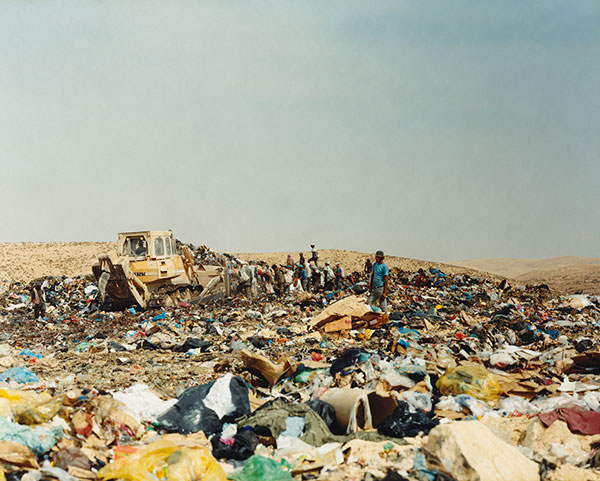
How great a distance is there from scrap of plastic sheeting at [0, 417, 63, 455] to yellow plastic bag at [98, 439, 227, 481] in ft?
2.28

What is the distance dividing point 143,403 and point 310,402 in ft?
5.46

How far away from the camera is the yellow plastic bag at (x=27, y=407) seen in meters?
4.26

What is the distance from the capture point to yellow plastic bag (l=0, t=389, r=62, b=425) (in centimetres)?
426

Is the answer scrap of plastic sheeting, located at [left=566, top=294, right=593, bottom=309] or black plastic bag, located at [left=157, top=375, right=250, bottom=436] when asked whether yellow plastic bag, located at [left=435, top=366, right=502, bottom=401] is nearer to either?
black plastic bag, located at [left=157, top=375, right=250, bottom=436]

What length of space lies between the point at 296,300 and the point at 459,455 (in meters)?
10.6

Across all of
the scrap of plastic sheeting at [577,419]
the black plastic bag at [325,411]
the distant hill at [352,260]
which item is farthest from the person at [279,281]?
the distant hill at [352,260]

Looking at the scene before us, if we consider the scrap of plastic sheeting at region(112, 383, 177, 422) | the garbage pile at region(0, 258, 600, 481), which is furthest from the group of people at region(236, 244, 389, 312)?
the scrap of plastic sheeting at region(112, 383, 177, 422)

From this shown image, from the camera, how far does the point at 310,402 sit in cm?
493

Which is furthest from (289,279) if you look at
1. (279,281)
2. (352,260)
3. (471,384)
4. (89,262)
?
(89,262)

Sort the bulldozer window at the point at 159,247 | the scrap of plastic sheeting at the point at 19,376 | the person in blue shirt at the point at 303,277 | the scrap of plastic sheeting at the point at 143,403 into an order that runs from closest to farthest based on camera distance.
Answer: the scrap of plastic sheeting at the point at 143,403 → the scrap of plastic sheeting at the point at 19,376 → the bulldozer window at the point at 159,247 → the person in blue shirt at the point at 303,277

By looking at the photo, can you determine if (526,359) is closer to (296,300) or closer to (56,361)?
(56,361)

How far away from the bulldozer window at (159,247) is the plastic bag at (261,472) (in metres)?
10.1

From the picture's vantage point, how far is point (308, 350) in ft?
26.9

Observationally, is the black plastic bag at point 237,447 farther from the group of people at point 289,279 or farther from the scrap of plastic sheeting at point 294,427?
the group of people at point 289,279
